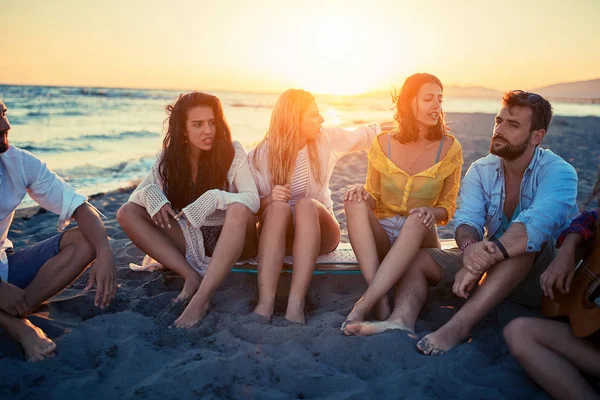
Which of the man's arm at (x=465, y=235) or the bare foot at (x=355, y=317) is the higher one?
the man's arm at (x=465, y=235)

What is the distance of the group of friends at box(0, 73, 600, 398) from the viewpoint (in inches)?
103

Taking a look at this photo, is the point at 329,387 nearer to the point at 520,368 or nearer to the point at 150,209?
the point at 520,368

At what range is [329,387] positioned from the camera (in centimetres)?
A: 227

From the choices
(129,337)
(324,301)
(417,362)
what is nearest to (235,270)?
(324,301)

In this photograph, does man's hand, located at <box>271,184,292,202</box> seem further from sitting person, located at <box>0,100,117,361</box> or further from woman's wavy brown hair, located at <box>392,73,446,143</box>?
sitting person, located at <box>0,100,117,361</box>

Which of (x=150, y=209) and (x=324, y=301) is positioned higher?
(x=150, y=209)

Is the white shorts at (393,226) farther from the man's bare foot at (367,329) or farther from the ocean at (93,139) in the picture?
the ocean at (93,139)

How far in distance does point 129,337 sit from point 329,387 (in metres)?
1.18

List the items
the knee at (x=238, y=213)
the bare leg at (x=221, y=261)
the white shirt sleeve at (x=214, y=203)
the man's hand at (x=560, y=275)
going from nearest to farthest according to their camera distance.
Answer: the man's hand at (x=560, y=275) → the bare leg at (x=221, y=261) → the knee at (x=238, y=213) → the white shirt sleeve at (x=214, y=203)

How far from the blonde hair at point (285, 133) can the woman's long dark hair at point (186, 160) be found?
0.33 m

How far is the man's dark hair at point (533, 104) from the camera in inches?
120

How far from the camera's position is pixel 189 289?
324 cm

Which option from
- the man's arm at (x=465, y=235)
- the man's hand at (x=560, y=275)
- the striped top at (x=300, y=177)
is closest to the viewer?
the man's hand at (x=560, y=275)

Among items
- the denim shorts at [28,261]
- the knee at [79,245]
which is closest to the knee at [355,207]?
the knee at [79,245]
